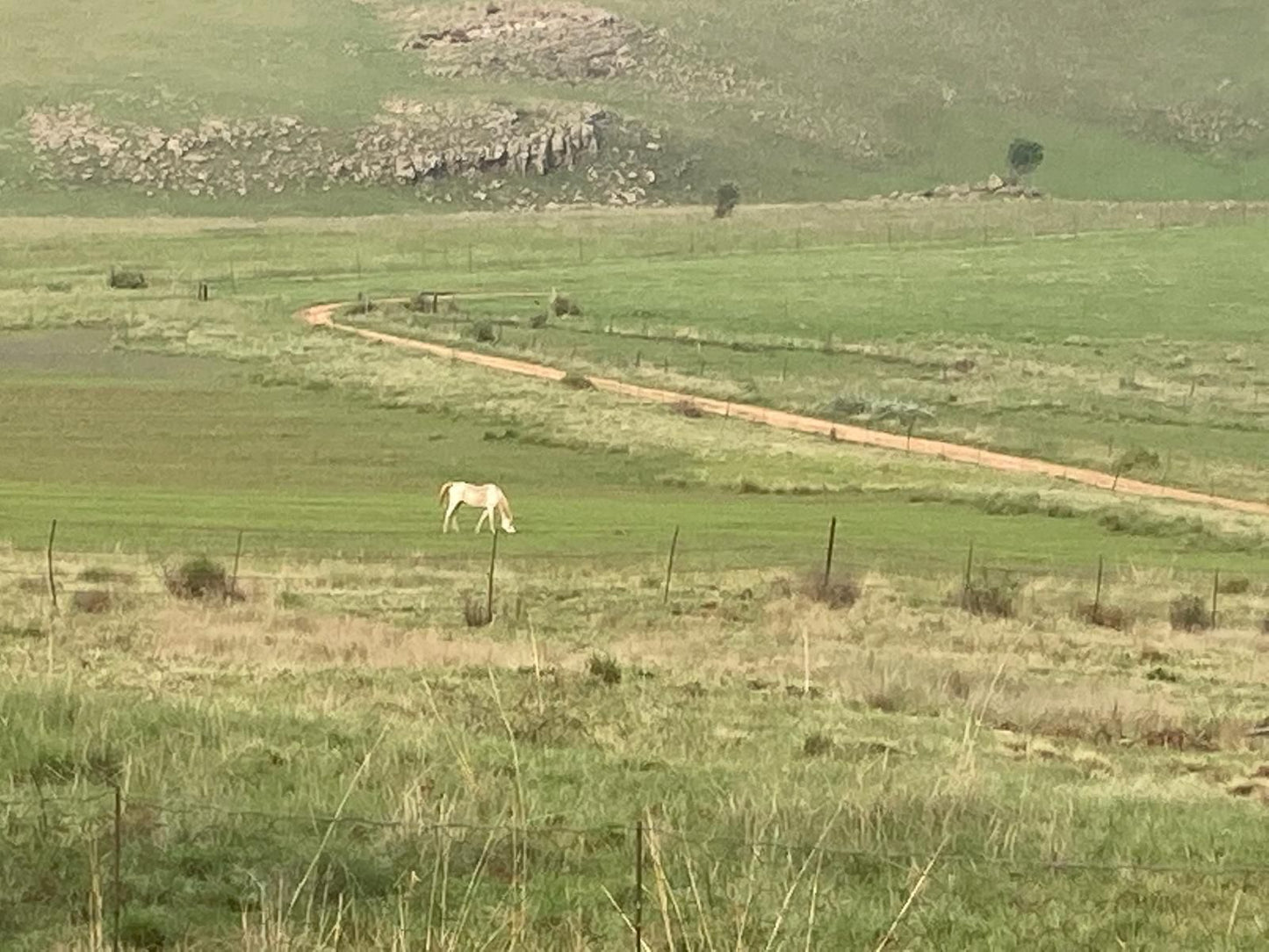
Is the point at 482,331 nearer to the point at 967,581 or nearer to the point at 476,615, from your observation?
the point at 967,581

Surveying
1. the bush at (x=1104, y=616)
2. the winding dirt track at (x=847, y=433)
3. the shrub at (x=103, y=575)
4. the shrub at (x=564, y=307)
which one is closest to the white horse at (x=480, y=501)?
the shrub at (x=103, y=575)

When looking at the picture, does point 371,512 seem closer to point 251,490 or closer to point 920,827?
point 251,490

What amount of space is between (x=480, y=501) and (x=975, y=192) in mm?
152247

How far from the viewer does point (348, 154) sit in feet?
609

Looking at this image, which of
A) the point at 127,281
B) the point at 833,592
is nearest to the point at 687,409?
the point at 833,592

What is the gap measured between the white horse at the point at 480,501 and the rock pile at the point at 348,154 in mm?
144810

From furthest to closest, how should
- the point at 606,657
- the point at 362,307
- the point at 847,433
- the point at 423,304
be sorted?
the point at 423,304, the point at 362,307, the point at 847,433, the point at 606,657

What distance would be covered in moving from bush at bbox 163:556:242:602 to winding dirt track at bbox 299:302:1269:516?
25749 millimetres

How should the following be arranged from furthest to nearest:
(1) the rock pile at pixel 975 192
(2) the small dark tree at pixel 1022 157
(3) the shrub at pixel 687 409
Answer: (2) the small dark tree at pixel 1022 157, (1) the rock pile at pixel 975 192, (3) the shrub at pixel 687 409

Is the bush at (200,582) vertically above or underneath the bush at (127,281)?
above

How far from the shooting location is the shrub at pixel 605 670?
19953 mm

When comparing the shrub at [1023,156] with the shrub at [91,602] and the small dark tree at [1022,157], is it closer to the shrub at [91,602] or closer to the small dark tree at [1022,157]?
the small dark tree at [1022,157]

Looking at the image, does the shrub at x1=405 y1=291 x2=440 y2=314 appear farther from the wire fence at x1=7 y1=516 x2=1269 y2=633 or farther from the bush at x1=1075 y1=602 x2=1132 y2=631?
the bush at x1=1075 y1=602 x2=1132 y2=631

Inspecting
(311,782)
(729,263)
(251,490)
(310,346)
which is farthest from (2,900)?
(729,263)
